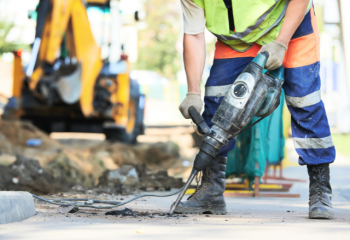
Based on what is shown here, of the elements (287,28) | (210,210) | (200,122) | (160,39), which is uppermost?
(160,39)

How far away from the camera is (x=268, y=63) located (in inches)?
108

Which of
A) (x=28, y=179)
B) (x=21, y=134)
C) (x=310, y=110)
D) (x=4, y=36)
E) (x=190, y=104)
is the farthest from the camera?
(x=4, y=36)

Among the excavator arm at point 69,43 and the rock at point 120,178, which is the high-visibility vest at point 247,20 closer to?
the rock at point 120,178

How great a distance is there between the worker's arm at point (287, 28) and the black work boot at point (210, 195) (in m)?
0.69

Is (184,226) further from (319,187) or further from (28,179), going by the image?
(28,179)

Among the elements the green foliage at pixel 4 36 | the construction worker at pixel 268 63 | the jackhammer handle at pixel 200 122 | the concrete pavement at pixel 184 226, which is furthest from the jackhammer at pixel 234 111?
the green foliage at pixel 4 36

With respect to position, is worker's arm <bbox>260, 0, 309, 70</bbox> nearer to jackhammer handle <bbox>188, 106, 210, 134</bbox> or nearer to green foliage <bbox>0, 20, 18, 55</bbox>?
jackhammer handle <bbox>188, 106, 210, 134</bbox>

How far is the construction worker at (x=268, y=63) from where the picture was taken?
2820 millimetres

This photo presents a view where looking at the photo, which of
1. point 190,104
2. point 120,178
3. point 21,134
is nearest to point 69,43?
point 21,134

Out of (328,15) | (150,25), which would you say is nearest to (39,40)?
(328,15)

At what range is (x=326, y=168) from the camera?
2.87 m

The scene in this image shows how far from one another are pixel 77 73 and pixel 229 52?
5101 millimetres

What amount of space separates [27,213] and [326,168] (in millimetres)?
1651

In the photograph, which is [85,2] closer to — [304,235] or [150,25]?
[304,235]
